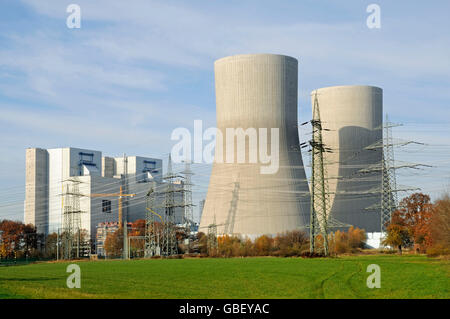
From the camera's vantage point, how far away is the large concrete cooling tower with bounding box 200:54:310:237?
36.6m

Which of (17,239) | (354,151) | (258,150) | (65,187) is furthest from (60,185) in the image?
(258,150)

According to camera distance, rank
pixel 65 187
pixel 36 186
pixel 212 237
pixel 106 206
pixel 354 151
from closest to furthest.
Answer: pixel 212 237 → pixel 354 151 → pixel 106 206 → pixel 65 187 → pixel 36 186

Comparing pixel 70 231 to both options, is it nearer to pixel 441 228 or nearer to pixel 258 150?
pixel 258 150

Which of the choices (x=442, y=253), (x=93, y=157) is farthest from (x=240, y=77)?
(x=93, y=157)

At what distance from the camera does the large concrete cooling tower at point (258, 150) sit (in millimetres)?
36625

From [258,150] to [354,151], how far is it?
13625 millimetres

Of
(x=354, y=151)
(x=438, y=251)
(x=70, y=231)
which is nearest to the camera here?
(x=438, y=251)

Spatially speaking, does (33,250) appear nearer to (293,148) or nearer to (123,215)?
(123,215)

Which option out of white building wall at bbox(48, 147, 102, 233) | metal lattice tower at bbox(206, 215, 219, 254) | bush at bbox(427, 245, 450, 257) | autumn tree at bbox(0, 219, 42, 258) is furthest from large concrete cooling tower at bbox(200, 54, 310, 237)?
white building wall at bbox(48, 147, 102, 233)

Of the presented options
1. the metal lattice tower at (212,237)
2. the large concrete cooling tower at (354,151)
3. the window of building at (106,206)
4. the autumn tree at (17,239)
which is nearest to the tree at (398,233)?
the large concrete cooling tower at (354,151)

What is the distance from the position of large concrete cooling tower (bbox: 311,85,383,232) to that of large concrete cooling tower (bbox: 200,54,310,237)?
9408 mm

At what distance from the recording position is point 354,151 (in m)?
47.2
